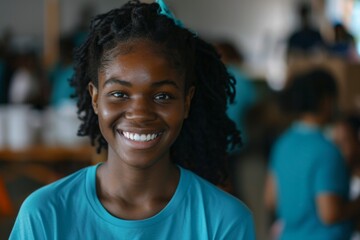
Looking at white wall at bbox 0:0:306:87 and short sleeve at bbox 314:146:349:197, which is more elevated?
white wall at bbox 0:0:306:87

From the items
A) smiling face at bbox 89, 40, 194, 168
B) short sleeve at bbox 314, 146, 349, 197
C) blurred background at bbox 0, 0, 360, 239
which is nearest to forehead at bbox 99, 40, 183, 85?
smiling face at bbox 89, 40, 194, 168

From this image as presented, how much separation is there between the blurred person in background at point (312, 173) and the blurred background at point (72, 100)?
0.99 m

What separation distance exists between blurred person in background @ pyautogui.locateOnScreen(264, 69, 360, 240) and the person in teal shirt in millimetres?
1190

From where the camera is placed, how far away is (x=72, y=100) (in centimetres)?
425

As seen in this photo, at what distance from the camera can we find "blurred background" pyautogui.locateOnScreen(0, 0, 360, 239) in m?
4.52

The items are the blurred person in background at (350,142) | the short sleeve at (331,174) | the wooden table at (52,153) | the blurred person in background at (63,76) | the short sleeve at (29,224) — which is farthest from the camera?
the blurred person in background at (63,76)

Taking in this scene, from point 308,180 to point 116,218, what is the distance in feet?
4.56

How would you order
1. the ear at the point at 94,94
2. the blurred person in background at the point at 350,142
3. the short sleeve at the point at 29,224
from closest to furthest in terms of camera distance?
1. the short sleeve at the point at 29,224
2. the ear at the point at 94,94
3. the blurred person in background at the point at 350,142

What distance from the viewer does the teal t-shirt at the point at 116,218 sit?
4.43 ft

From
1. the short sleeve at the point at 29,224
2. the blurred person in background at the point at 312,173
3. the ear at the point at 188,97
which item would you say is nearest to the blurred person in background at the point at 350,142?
the blurred person in background at the point at 312,173

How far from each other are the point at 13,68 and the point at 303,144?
13.9ft

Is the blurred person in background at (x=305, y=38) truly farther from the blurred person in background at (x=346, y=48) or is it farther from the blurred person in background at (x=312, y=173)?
the blurred person in background at (x=312, y=173)

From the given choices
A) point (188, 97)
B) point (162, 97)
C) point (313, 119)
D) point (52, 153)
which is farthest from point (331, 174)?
point (52, 153)

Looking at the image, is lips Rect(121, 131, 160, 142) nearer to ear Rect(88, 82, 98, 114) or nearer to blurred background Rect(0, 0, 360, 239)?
ear Rect(88, 82, 98, 114)
